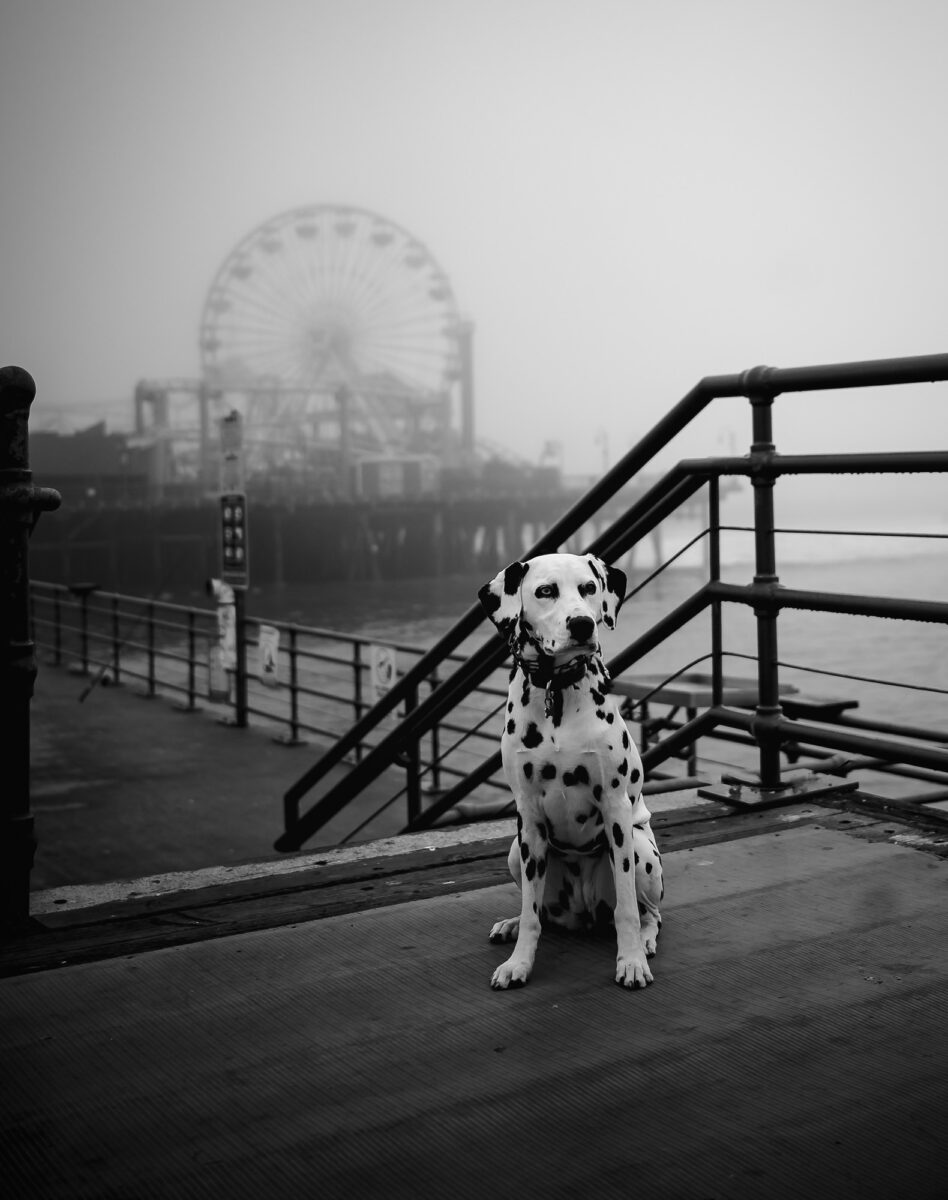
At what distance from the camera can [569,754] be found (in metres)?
2.83

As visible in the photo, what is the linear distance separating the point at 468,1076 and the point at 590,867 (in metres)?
0.76

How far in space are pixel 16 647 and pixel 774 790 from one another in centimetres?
229

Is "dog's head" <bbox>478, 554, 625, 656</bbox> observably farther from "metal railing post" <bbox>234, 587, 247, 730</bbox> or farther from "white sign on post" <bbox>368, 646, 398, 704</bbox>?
"metal railing post" <bbox>234, 587, 247, 730</bbox>

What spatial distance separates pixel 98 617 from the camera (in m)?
48.4

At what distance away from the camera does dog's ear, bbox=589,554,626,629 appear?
285 cm

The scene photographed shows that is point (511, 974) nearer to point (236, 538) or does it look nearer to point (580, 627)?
point (580, 627)

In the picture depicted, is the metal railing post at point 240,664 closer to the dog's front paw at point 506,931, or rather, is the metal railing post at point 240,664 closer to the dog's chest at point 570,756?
the dog's front paw at point 506,931

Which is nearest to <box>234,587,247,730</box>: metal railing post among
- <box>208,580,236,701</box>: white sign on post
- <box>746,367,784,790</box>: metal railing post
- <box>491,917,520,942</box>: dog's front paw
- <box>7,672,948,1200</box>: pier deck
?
<box>208,580,236,701</box>: white sign on post

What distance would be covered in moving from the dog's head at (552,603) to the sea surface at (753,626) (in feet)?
18.5

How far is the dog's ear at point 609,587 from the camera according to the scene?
285 centimetres

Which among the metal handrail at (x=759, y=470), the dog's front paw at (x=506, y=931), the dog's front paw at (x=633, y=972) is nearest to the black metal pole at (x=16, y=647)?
the dog's front paw at (x=506, y=931)

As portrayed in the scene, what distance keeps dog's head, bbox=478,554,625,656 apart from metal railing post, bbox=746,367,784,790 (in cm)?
120

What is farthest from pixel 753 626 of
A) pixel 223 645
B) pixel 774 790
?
pixel 774 790

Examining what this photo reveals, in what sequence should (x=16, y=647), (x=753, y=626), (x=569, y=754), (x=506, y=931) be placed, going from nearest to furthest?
1. (x=569, y=754)
2. (x=506, y=931)
3. (x=16, y=647)
4. (x=753, y=626)
